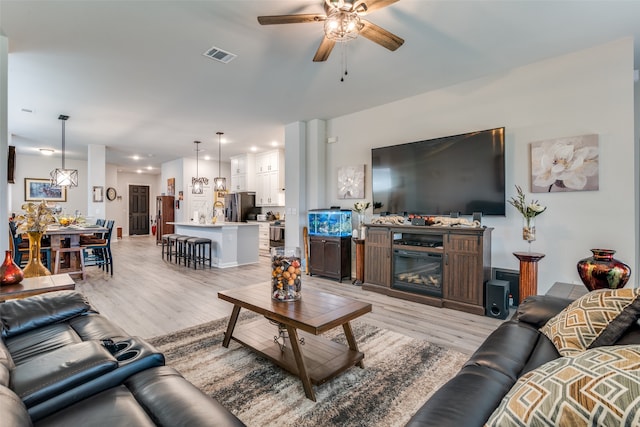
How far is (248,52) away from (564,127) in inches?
140

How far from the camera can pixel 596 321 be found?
1369 mm

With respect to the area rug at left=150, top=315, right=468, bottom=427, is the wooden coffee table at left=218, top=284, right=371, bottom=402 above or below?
above

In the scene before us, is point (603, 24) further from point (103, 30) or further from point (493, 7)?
point (103, 30)

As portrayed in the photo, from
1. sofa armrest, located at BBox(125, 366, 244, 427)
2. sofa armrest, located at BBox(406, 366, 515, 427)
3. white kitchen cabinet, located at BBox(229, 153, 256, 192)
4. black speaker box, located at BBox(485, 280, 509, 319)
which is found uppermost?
white kitchen cabinet, located at BBox(229, 153, 256, 192)

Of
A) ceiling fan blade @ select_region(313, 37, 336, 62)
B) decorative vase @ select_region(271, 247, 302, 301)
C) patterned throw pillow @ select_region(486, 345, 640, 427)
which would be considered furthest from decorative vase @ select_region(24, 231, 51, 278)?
patterned throw pillow @ select_region(486, 345, 640, 427)

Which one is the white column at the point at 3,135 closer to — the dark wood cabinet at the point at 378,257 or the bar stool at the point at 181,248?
the bar stool at the point at 181,248

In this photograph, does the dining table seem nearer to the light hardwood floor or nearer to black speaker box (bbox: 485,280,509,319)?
the light hardwood floor

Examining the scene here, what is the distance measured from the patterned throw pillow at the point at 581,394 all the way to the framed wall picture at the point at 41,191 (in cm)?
1215

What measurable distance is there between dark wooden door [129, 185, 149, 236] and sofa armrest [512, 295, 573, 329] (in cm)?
1451

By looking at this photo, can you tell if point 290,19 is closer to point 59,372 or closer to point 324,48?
point 324,48

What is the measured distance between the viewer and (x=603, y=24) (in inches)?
111

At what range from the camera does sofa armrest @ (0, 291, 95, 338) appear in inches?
70.6

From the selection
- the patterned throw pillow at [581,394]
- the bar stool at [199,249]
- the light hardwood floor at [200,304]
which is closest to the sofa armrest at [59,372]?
the patterned throw pillow at [581,394]

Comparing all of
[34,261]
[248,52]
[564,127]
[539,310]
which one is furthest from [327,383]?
[564,127]
